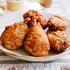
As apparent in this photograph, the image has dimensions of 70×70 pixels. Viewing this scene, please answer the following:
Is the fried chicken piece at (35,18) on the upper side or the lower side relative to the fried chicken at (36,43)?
upper

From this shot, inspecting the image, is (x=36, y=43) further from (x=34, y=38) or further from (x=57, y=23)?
(x=57, y=23)

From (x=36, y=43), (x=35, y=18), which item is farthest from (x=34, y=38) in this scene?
(x=35, y=18)

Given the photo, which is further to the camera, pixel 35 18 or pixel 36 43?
pixel 35 18

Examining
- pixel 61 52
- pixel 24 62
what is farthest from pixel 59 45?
pixel 24 62

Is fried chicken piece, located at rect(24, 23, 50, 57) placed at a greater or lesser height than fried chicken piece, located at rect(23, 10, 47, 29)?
lesser
